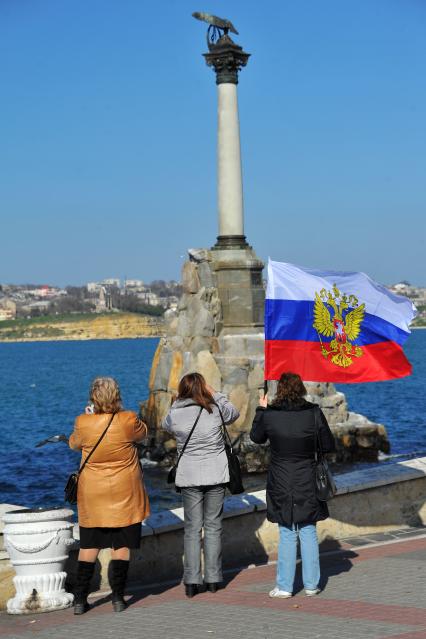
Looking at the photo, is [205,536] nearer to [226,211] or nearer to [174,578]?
[174,578]

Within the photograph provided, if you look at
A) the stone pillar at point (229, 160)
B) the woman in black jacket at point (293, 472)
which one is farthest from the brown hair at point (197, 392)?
the stone pillar at point (229, 160)

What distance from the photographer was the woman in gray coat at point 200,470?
794 centimetres

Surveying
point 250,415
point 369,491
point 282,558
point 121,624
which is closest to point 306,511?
point 282,558

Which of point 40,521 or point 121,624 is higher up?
point 40,521

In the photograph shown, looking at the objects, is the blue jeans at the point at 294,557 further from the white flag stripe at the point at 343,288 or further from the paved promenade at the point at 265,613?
the white flag stripe at the point at 343,288

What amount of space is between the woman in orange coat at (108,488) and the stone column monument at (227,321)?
18.7 m

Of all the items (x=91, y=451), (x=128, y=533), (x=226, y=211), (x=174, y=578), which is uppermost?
(x=226, y=211)

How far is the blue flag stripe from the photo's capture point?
9.12 meters

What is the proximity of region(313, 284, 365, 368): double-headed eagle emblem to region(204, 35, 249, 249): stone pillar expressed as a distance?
18.3 m

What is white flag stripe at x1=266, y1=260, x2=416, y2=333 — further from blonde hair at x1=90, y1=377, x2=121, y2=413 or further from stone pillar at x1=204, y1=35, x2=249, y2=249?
stone pillar at x1=204, y1=35, x2=249, y2=249

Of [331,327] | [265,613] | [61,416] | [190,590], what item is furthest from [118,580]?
[61,416]

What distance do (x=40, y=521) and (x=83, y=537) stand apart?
12.4 inches

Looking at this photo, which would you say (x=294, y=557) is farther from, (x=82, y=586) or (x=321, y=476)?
(x=82, y=586)

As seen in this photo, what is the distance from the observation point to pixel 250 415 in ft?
89.7
